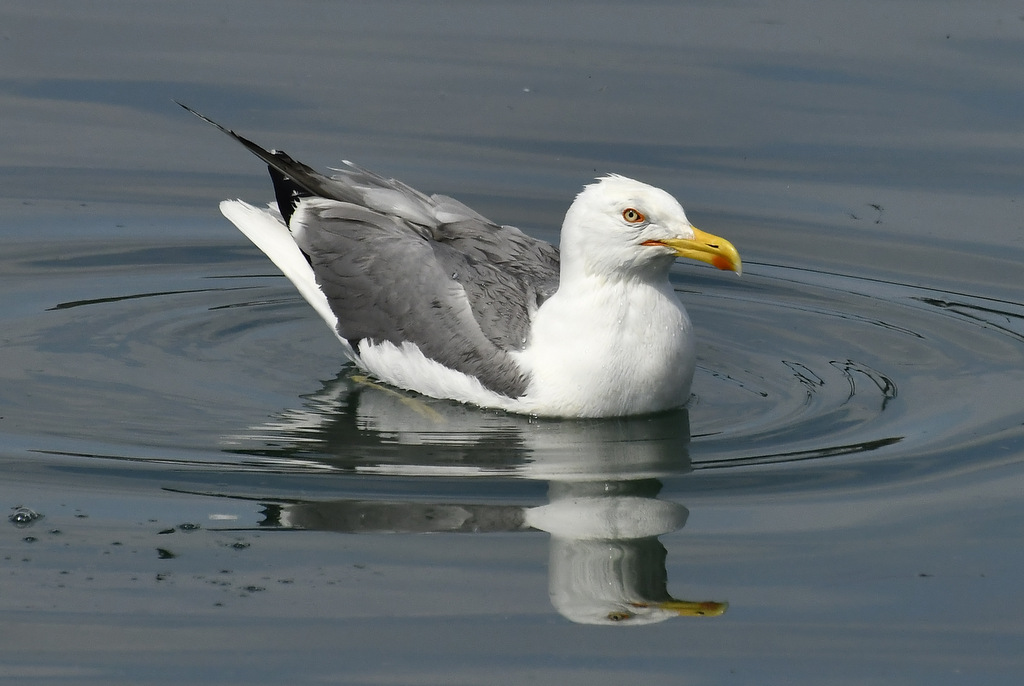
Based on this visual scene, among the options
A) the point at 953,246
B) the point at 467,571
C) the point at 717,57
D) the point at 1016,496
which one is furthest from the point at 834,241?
the point at 467,571

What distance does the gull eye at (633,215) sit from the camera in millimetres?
9378

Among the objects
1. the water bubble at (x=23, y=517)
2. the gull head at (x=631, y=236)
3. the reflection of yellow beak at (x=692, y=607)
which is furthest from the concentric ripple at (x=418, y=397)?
the reflection of yellow beak at (x=692, y=607)

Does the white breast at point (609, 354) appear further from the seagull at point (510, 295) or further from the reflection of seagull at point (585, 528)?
the reflection of seagull at point (585, 528)

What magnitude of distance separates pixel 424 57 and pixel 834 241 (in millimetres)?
4843

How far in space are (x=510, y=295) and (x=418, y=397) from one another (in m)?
0.90

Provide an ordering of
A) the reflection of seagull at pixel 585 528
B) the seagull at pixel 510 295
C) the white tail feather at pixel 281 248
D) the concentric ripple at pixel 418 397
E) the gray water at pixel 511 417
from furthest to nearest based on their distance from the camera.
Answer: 1. the white tail feather at pixel 281 248
2. the seagull at pixel 510 295
3. the concentric ripple at pixel 418 397
4. the reflection of seagull at pixel 585 528
5. the gray water at pixel 511 417

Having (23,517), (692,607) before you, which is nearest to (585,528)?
(692,607)

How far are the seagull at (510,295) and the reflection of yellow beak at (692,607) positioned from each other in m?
2.31

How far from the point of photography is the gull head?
9258mm

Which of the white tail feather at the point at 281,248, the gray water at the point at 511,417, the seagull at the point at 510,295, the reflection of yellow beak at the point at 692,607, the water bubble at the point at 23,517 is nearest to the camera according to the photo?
the gray water at the point at 511,417

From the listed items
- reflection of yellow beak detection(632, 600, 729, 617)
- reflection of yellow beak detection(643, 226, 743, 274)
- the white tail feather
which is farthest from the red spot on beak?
the white tail feather

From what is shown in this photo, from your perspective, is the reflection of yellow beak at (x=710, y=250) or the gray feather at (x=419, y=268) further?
the gray feather at (x=419, y=268)

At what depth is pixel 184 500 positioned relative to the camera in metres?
8.31

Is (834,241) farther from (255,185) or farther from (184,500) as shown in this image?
(184,500)
